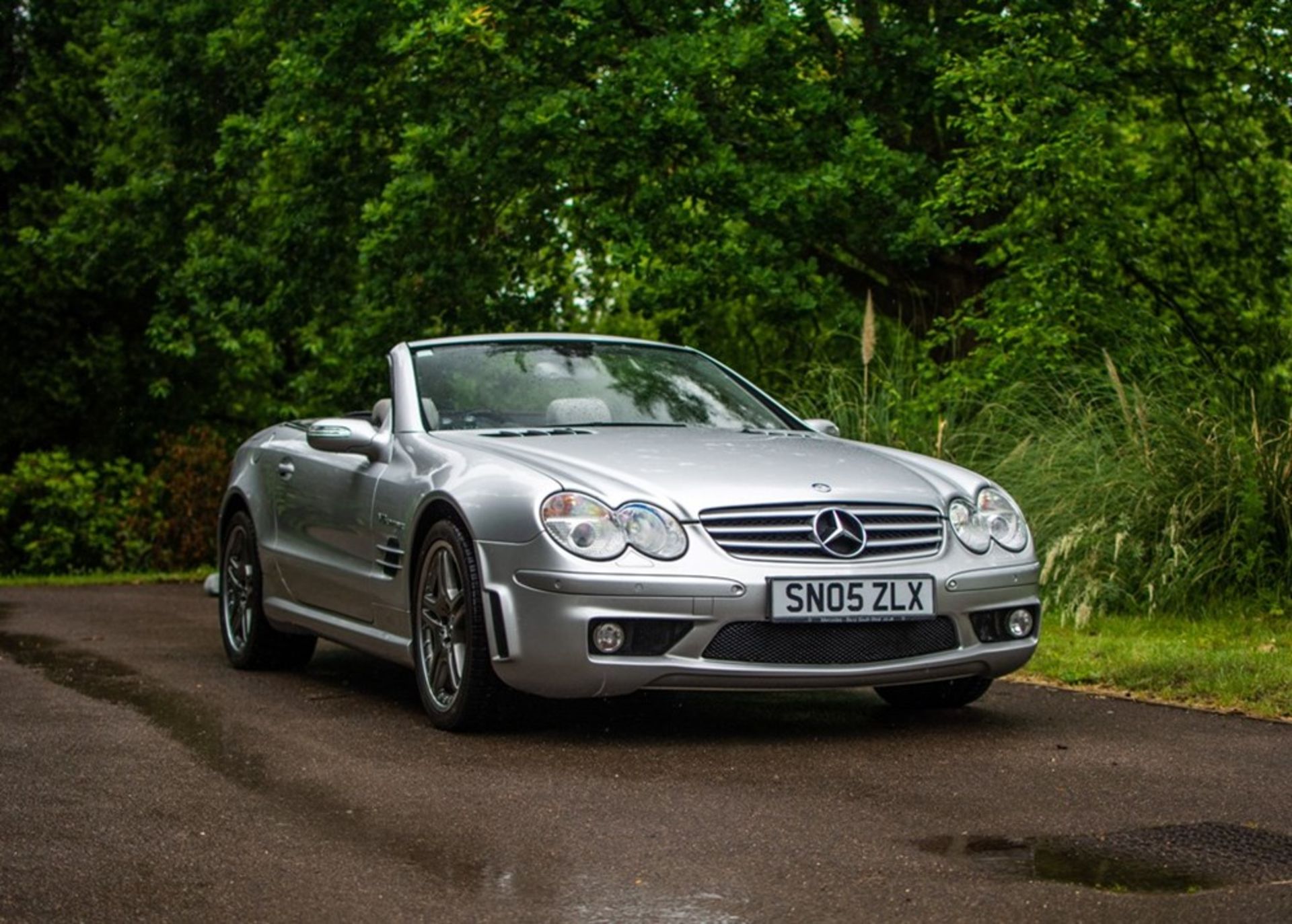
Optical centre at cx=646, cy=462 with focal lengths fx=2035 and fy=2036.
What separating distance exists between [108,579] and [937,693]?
12.5 metres

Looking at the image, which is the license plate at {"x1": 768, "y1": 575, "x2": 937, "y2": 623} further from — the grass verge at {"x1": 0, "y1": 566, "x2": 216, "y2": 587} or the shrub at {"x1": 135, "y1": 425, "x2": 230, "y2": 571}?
the shrub at {"x1": 135, "y1": 425, "x2": 230, "y2": 571}

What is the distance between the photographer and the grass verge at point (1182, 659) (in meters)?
7.86

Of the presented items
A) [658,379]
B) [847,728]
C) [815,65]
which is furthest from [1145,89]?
[847,728]

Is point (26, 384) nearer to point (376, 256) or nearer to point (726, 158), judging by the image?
point (376, 256)

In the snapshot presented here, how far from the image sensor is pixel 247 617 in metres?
9.49

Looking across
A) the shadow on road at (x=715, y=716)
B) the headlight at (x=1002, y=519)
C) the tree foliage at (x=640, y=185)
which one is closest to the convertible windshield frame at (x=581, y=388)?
the shadow on road at (x=715, y=716)

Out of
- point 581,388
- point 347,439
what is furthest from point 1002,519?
point 347,439

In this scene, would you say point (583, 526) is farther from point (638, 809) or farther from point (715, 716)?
point (638, 809)

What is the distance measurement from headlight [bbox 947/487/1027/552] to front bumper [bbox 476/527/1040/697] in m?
0.34

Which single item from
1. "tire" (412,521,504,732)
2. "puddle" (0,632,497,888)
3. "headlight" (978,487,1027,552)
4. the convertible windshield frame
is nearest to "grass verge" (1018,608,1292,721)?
"headlight" (978,487,1027,552)

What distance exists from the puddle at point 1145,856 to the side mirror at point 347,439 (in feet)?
11.7

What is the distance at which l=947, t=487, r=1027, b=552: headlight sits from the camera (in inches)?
285

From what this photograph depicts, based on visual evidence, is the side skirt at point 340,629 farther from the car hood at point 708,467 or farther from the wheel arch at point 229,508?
the car hood at point 708,467

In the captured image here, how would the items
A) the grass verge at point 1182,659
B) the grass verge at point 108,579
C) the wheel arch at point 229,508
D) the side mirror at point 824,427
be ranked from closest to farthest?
the grass verge at point 1182,659 < the side mirror at point 824,427 < the wheel arch at point 229,508 < the grass verge at point 108,579
